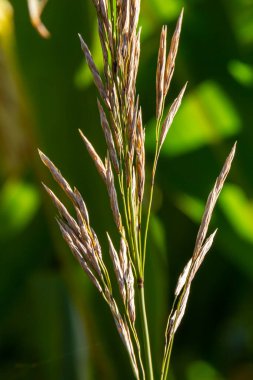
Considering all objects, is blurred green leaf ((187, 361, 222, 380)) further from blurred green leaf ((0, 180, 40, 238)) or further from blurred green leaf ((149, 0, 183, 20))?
blurred green leaf ((149, 0, 183, 20))

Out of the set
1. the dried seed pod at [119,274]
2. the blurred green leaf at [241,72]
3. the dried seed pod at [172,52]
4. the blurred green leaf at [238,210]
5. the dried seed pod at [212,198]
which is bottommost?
the blurred green leaf at [238,210]

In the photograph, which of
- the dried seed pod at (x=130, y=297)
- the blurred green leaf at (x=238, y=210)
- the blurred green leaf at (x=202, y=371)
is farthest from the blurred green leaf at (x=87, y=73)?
the dried seed pod at (x=130, y=297)

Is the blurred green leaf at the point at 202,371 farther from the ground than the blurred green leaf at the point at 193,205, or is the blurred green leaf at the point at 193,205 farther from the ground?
the blurred green leaf at the point at 193,205

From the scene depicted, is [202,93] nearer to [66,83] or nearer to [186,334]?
[66,83]

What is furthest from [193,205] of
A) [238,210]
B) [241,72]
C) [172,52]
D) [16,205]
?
[172,52]

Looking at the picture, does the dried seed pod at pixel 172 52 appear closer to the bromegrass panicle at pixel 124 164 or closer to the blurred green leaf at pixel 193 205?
the bromegrass panicle at pixel 124 164

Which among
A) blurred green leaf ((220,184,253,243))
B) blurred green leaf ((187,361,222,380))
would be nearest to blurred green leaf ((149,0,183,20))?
blurred green leaf ((220,184,253,243))

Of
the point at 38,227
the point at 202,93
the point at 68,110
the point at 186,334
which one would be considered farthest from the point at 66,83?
the point at 186,334

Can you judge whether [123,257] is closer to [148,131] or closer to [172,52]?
[172,52]
